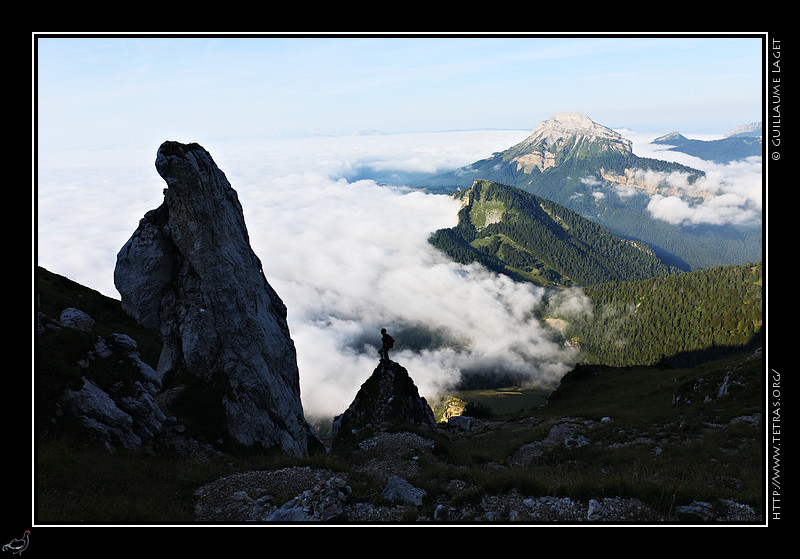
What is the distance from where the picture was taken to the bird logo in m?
8.73

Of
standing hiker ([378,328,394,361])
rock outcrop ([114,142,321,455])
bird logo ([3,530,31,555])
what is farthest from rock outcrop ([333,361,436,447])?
bird logo ([3,530,31,555])

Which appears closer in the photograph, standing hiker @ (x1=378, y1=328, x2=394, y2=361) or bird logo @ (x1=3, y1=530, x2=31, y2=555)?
bird logo @ (x1=3, y1=530, x2=31, y2=555)

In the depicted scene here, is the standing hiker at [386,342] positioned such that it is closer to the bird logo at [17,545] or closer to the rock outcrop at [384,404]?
the rock outcrop at [384,404]

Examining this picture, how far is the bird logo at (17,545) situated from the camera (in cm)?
873

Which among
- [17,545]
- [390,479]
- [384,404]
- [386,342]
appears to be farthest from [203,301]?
[17,545]

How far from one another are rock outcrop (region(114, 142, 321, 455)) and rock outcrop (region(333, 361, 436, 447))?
801 centimetres

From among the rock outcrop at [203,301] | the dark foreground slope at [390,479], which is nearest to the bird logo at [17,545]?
the dark foreground slope at [390,479]

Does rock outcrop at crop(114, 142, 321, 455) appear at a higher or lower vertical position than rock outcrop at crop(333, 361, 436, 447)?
higher

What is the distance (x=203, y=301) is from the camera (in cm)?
3120

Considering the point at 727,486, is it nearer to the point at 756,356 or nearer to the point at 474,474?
the point at 474,474

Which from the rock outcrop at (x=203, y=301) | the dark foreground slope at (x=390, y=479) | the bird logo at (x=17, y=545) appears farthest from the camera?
the rock outcrop at (x=203, y=301)

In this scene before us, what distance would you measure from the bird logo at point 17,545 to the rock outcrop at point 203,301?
18871 mm

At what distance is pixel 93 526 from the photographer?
28.1ft

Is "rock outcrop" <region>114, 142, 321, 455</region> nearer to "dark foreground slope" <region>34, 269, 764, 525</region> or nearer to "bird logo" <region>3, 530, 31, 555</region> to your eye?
"dark foreground slope" <region>34, 269, 764, 525</region>
